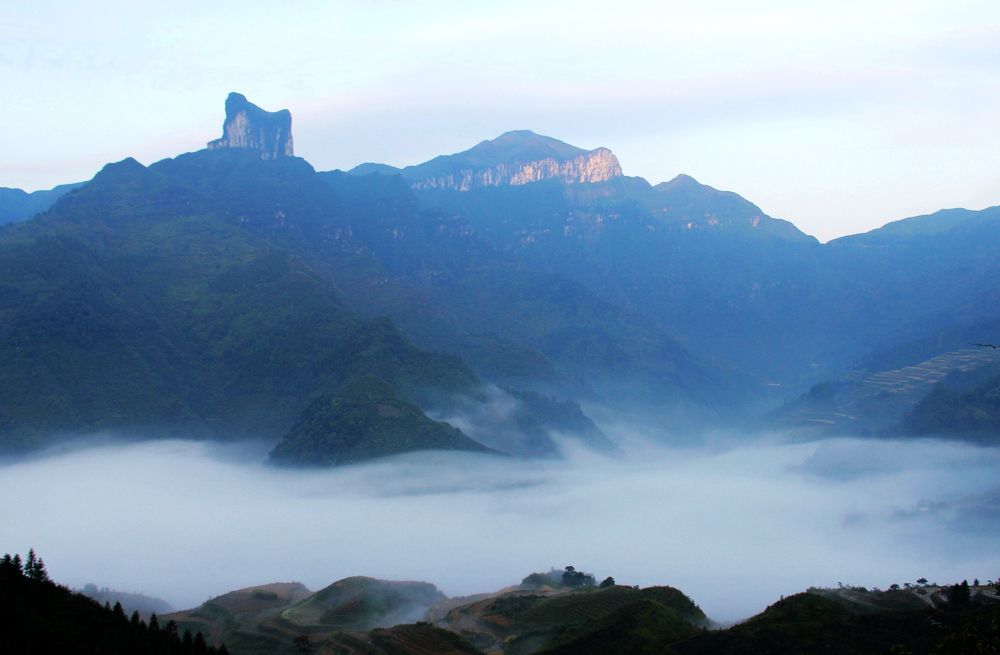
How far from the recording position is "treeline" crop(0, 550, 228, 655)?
62.2 metres

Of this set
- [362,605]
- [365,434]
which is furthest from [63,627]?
[365,434]

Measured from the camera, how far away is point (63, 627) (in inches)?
2539

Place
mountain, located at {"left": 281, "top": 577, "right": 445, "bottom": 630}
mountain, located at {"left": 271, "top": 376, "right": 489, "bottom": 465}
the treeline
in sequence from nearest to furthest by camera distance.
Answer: the treeline
mountain, located at {"left": 281, "top": 577, "right": 445, "bottom": 630}
mountain, located at {"left": 271, "top": 376, "right": 489, "bottom": 465}

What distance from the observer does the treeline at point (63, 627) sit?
62.2 metres

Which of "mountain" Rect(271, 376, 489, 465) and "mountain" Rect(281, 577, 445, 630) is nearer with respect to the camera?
"mountain" Rect(281, 577, 445, 630)

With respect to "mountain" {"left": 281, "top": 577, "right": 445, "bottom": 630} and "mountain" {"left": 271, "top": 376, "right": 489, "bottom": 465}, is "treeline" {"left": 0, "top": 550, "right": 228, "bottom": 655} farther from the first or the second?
"mountain" {"left": 271, "top": 376, "right": 489, "bottom": 465}

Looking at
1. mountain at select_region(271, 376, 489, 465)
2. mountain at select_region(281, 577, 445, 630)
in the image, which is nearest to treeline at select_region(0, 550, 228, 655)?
mountain at select_region(281, 577, 445, 630)

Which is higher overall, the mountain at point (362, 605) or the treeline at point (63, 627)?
the treeline at point (63, 627)

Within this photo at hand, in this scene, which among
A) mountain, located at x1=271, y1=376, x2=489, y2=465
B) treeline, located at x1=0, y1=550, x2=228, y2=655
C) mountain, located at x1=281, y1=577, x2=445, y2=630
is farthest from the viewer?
mountain, located at x1=271, y1=376, x2=489, y2=465

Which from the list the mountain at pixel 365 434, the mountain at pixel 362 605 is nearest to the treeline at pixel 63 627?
the mountain at pixel 362 605

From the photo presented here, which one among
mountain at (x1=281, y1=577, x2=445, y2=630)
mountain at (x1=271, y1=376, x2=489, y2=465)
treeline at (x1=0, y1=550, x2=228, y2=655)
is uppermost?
mountain at (x1=271, y1=376, x2=489, y2=465)

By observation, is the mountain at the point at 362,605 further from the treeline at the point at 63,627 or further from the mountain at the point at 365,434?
the mountain at the point at 365,434

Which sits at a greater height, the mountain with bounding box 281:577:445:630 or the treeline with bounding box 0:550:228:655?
the treeline with bounding box 0:550:228:655

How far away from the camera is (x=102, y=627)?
219 feet
